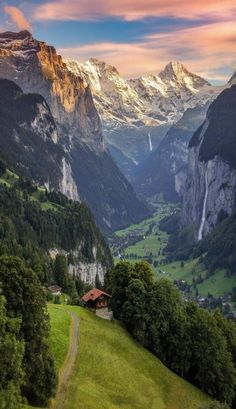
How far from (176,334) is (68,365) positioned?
1183 inches

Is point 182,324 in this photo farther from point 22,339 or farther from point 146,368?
point 22,339

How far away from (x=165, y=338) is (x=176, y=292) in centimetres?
1016

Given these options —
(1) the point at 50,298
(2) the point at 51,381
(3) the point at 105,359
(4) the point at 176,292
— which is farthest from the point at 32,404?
(1) the point at 50,298

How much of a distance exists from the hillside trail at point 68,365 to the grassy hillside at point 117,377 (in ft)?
2.43

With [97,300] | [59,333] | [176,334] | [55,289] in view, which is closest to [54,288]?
[55,289]

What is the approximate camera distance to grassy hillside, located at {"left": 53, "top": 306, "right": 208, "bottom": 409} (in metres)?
79.6

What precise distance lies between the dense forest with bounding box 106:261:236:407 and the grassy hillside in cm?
389

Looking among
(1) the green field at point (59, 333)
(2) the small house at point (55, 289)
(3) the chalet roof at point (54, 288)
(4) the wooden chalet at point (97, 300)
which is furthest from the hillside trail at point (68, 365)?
(3) the chalet roof at point (54, 288)

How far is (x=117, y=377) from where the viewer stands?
88750mm

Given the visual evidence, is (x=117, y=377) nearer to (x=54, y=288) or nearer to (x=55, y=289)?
(x=55, y=289)

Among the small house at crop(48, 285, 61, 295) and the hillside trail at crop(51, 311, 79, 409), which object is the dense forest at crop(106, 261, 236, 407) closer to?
the hillside trail at crop(51, 311, 79, 409)

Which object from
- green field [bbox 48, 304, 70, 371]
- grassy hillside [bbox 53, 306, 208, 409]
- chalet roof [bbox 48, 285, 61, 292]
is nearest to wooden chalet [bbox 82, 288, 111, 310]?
grassy hillside [bbox 53, 306, 208, 409]

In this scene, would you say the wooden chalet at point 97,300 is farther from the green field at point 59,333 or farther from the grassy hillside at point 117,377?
the green field at point 59,333

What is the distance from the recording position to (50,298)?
475ft
